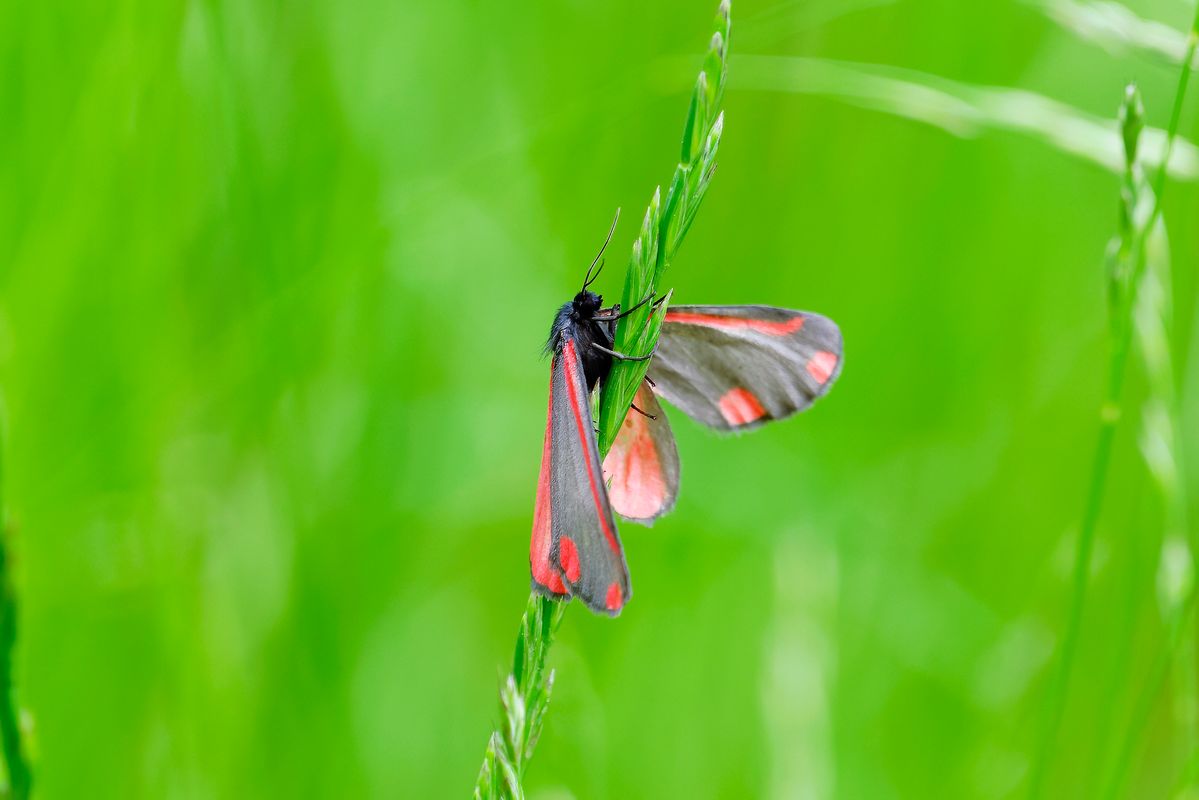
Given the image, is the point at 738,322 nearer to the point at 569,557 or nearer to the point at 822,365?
the point at 822,365

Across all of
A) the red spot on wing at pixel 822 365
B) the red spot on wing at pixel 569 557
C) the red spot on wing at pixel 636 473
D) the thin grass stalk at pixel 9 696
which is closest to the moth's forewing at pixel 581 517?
the red spot on wing at pixel 569 557

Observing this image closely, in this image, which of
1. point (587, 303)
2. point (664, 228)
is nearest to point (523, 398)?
point (587, 303)

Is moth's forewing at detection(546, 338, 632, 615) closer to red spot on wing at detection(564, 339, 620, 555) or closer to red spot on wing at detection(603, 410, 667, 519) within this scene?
red spot on wing at detection(564, 339, 620, 555)

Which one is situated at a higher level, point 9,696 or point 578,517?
point 578,517

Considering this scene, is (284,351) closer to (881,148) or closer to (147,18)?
(147,18)

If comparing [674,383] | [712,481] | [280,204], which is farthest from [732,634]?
[280,204]

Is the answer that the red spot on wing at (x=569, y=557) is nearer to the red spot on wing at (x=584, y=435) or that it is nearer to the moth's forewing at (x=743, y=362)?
the red spot on wing at (x=584, y=435)

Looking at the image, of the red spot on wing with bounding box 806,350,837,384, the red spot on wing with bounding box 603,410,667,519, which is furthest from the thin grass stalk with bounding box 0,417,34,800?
the red spot on wing with bounding box 806,350,837,384
